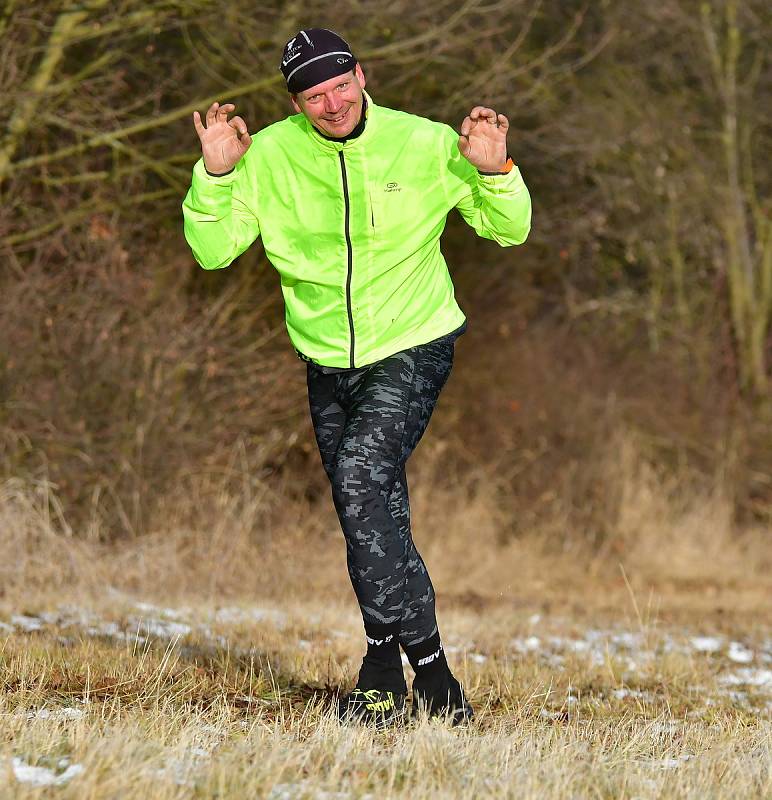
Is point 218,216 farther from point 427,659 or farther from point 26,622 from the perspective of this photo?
point 26,622

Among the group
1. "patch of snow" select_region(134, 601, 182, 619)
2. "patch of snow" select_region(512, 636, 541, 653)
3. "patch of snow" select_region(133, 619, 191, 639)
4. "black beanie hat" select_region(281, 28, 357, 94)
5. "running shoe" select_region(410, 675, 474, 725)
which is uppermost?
"black beanie hat" select_region(281, 28, 357, 94)

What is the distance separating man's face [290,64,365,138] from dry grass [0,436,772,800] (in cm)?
180

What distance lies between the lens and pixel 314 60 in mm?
4230

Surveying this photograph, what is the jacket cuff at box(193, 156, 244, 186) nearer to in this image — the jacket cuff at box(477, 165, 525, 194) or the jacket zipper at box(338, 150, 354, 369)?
the jacket zipper at box(338, 150, 354, 369)

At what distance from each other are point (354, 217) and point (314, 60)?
0.50 metres

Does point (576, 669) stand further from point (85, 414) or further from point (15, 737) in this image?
point (85, 414)

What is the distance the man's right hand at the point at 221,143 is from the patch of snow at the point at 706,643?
4639 millimetres

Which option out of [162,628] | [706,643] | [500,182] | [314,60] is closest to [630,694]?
[162,628]

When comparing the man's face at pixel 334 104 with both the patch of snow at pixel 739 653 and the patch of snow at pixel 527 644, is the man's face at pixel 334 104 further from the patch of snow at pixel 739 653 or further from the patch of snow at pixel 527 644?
the patch of snow at pixel 739 653

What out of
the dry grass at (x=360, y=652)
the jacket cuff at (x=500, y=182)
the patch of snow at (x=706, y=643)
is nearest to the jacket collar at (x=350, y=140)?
the jacket cuff at (x=500, y=182)

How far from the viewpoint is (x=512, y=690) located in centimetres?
520

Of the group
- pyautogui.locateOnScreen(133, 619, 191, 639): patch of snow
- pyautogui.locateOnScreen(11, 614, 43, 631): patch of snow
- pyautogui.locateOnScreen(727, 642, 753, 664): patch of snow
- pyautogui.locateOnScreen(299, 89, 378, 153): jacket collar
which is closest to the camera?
pyautogui.locateOnScreen(299, 89, 378, 153): jacket collar

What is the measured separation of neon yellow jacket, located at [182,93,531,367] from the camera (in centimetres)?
433

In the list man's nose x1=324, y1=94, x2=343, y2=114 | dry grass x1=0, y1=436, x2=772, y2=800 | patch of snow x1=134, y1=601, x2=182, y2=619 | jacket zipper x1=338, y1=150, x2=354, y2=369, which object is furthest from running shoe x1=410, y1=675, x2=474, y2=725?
patch of snow x1=134, y1=601, x2=182, y2=619
